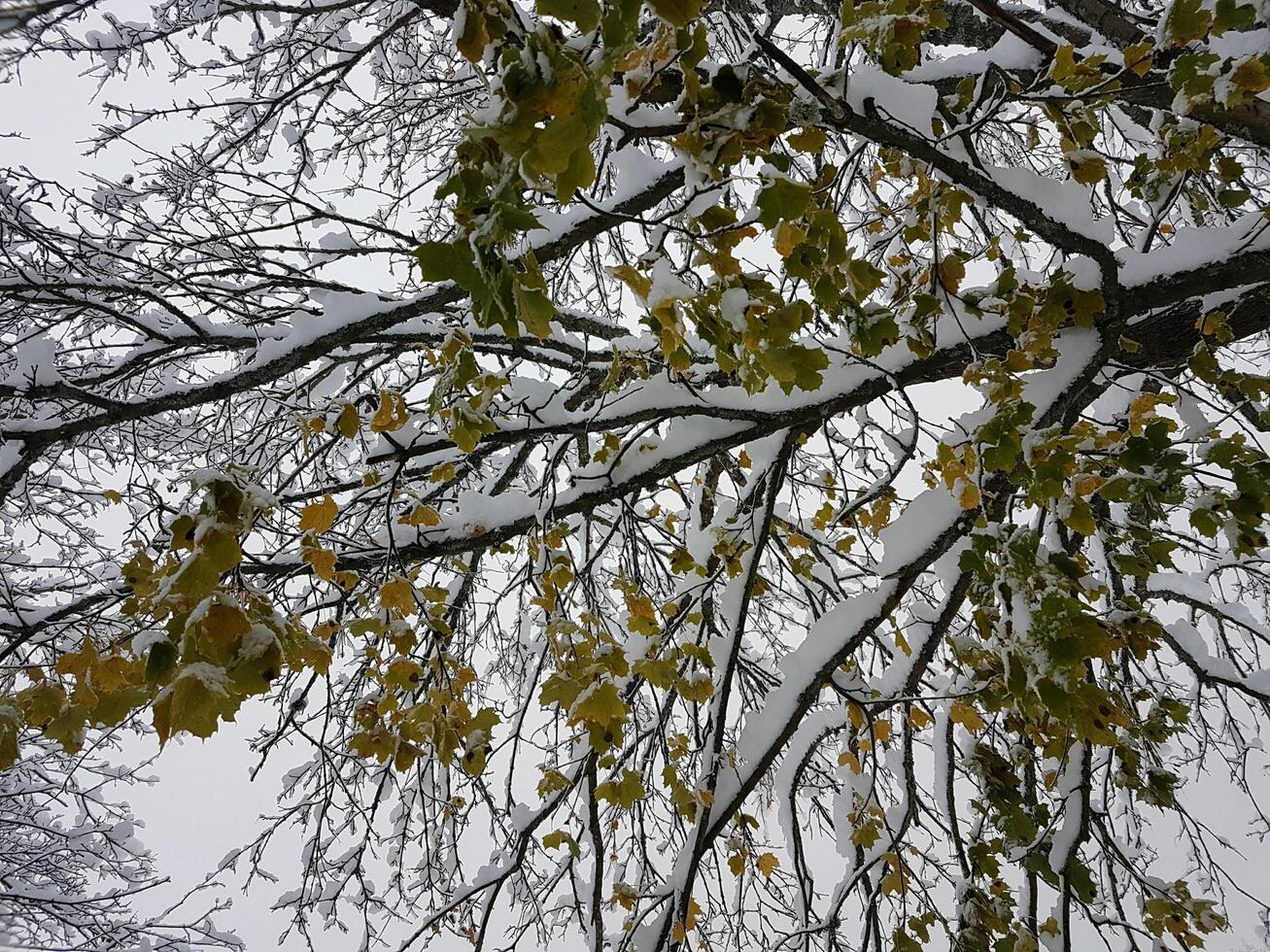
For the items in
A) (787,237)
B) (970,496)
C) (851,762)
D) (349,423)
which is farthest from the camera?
(851,762)

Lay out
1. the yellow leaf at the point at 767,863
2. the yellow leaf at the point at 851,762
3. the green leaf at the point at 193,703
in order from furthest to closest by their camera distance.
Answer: the yellow leaf at the point at 767,863 < the yellow leaf at the point at 851,762 < the green leaf at the point at 193,703

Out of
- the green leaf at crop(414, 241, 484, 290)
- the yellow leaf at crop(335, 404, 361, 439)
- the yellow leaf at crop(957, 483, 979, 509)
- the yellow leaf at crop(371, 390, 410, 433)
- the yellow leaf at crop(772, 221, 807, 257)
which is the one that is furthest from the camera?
the yellow leaf at crop(335, 404, 361, 439)

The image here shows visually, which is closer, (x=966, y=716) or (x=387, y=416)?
(x=387, y=416)

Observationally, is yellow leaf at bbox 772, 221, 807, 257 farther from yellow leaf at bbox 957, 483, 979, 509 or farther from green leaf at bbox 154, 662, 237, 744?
green leaf at bbox 154, 662, 237, 744

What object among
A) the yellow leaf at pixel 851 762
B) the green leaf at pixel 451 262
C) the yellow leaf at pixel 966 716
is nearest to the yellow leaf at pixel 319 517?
the green leaf at pixel 451 262

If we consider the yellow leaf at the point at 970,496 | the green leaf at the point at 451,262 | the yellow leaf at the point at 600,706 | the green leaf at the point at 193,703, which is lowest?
the green leaf at the point at 193,703

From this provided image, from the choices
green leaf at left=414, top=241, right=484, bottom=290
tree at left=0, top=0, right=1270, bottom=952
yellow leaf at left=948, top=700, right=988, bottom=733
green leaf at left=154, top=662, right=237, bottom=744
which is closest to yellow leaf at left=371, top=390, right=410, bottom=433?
tree at left=0, top=0, right=1270, bottom=952

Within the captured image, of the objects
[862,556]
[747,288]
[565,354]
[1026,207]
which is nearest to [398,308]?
[565,354]

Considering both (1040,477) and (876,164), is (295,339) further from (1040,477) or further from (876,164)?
(876,164)

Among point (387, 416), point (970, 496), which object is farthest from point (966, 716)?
point (387, 416)

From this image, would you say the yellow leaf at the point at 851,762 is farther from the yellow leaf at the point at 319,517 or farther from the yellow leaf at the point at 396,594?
the yellow leaf at the point at 319,517

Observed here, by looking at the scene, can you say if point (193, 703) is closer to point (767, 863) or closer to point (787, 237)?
Answer: point (787, 237)

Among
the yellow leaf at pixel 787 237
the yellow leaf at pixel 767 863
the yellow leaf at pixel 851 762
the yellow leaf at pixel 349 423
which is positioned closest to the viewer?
the yellow leaf at pixel 787 237

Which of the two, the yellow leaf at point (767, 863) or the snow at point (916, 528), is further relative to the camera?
the yellow leaf at point (767, 863)
